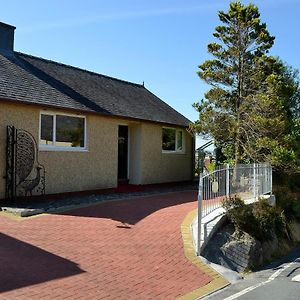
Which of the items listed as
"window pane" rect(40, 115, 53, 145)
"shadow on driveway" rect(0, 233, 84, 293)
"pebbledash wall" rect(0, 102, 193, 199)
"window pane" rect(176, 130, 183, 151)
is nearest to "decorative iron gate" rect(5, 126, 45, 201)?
"pebbledash wall" rect(0, 102, 193, 199)

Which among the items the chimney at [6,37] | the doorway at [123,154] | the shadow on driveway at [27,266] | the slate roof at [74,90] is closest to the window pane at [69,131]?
the slate roof at [74,90]

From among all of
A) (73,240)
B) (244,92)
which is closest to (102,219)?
(73,240)

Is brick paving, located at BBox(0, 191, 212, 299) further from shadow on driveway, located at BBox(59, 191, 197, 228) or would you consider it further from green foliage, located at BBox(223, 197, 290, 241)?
green foliage, located at BBox(223, 197, 290, 241)

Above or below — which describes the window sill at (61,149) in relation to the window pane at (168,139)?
below

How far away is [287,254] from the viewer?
12.5m

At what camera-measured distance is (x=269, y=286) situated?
8102mm

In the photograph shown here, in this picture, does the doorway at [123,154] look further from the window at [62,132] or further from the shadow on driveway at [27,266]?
the shadow on driveway at [27,266]

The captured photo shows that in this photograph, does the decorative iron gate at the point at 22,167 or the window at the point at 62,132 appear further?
the window at the point at 62,132

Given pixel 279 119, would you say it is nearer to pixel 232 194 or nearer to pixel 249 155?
pixel 249 155

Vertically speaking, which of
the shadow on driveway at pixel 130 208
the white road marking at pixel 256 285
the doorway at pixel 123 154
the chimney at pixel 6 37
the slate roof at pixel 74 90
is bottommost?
the white road marking at pixel 256 285

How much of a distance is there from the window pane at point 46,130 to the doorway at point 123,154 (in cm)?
474

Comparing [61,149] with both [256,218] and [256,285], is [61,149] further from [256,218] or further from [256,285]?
[256,285]

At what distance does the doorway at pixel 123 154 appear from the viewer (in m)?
19.0

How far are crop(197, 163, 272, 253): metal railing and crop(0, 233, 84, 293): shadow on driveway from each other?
3.03m
